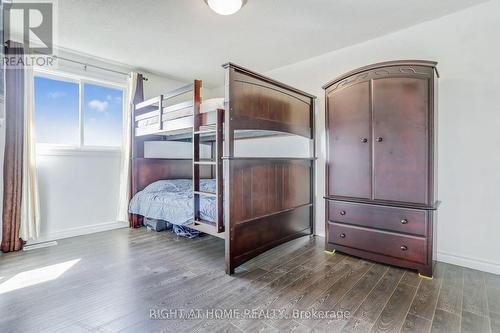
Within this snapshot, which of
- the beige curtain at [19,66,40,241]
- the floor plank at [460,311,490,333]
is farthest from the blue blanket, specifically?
the floor plank at [460,311,490,333]

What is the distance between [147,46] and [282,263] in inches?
120

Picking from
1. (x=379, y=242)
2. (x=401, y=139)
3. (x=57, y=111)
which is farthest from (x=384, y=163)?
(x=57, y=111)

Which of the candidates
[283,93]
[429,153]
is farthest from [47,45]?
[429,153]

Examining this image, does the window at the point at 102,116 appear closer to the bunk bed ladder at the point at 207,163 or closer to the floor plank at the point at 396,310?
the bunk bed ladder at the point at 207,163

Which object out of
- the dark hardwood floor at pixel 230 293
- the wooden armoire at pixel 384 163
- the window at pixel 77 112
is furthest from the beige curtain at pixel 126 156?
the wooden armoire at pixel 384 163

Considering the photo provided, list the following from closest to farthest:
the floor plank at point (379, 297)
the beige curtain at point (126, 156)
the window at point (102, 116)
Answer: the floor plank at point (379, 297), the window at point (102, 116), the beige curtain at point (126, 156)

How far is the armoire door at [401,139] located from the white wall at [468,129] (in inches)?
20.1

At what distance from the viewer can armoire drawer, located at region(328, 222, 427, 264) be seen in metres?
2.18

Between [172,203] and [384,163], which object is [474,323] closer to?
[384,163]

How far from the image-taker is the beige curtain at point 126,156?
146 inches

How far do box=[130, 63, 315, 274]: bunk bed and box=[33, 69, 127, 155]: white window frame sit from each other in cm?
59

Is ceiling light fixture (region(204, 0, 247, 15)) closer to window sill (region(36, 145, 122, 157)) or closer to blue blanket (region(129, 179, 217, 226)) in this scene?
blue blanket (region(129, 179, 217, 226))

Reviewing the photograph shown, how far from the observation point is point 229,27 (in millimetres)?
2633

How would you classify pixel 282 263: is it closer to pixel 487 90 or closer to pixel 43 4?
pixel 487 90
